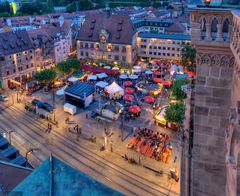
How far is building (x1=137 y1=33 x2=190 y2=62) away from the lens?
8312 cm

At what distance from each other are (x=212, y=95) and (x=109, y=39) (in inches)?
2809

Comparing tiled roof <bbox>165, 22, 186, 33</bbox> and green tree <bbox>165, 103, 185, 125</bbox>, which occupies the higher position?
tiled roof <bbox>165, 22, 186, 33</bbox>

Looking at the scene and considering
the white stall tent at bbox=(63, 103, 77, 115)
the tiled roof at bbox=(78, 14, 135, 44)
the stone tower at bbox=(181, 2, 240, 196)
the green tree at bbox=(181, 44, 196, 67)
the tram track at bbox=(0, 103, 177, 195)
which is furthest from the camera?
the tiled roof at bbox=(78, 14, 135, 44)

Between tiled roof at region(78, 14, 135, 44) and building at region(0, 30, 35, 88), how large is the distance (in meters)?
17.0

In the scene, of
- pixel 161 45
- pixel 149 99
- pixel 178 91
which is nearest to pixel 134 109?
pixel 149 99

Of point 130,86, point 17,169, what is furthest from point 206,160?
point 130,86

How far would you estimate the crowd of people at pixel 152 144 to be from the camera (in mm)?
40447

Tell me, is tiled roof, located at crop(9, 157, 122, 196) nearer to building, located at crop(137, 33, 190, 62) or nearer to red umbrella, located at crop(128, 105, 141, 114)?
red umbrella, located at crop(128, 105, 141, 114)

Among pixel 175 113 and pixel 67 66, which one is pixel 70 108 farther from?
pixel 67 66

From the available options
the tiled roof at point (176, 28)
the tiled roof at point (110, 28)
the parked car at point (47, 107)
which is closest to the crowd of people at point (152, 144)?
the parked car at point (47, 107)

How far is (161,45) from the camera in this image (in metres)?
84.9

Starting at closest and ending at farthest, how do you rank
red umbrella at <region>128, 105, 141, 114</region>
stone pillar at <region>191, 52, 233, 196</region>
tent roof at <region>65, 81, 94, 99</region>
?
stone pillar at <region>191, 52, 233, 196</region> < red umbrella at <region>128, 105, 141, 114</region> < tent roof at <region>65, 81, 94, 99</region>

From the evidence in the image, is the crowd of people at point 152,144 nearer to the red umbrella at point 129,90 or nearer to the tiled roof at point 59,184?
the red umbrella at point 129,90

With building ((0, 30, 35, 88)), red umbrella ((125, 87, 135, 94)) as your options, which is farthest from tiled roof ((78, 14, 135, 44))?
red umbrella ((125, 87, 135, 94))
